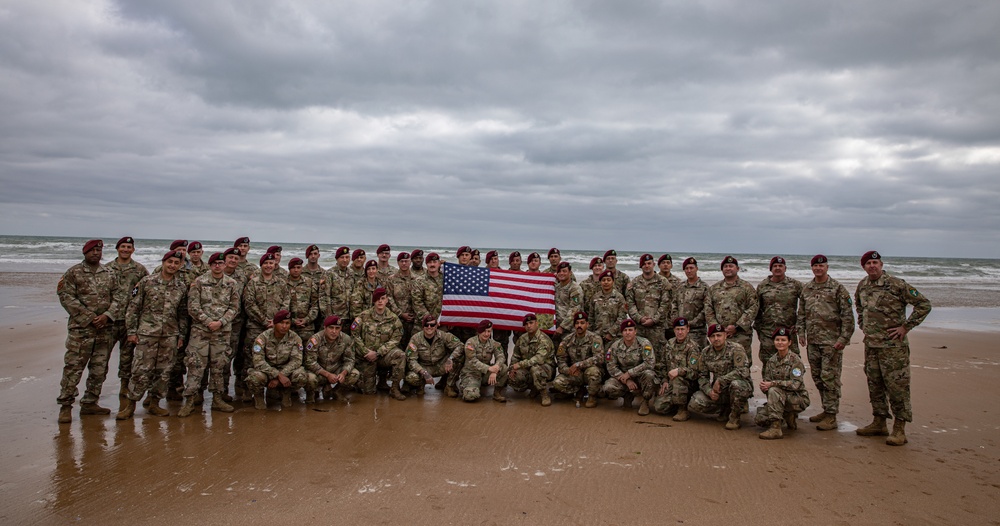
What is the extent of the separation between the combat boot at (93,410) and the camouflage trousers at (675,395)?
710 centimetres

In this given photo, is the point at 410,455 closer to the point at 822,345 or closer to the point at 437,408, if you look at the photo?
the point at 437,408

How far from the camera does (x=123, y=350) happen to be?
299 inches

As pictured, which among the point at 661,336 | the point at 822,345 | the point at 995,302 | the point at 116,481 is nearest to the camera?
the point at 116,481

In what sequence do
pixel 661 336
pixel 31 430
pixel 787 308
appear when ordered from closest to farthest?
pixel 31 430
pixel 787 308
pixel 661 336

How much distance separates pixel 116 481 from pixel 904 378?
843cm

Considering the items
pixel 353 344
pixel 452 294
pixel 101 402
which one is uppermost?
pixel 452 294

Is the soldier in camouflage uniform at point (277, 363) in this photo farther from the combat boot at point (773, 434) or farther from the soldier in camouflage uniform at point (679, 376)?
the combat boot at point (773, 434)

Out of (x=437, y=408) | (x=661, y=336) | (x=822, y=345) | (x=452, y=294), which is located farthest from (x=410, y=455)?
(x=822, y=345)

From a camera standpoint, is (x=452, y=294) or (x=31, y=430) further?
(x=452, y=294)

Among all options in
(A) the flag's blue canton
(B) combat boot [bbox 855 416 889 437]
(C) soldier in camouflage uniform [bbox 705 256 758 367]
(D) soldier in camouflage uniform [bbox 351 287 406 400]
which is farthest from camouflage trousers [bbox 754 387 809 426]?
(D) soldier in camouflage uniform [bbox 351 287 406 400]

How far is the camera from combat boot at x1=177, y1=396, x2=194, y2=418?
730cm

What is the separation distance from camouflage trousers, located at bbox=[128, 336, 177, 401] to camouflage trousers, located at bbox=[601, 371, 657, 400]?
583 cm

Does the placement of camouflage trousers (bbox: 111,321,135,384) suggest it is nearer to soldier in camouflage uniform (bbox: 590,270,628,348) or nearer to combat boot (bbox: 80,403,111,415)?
combat boot (bbox: 80,403,111,415)

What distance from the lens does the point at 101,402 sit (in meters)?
7.94
